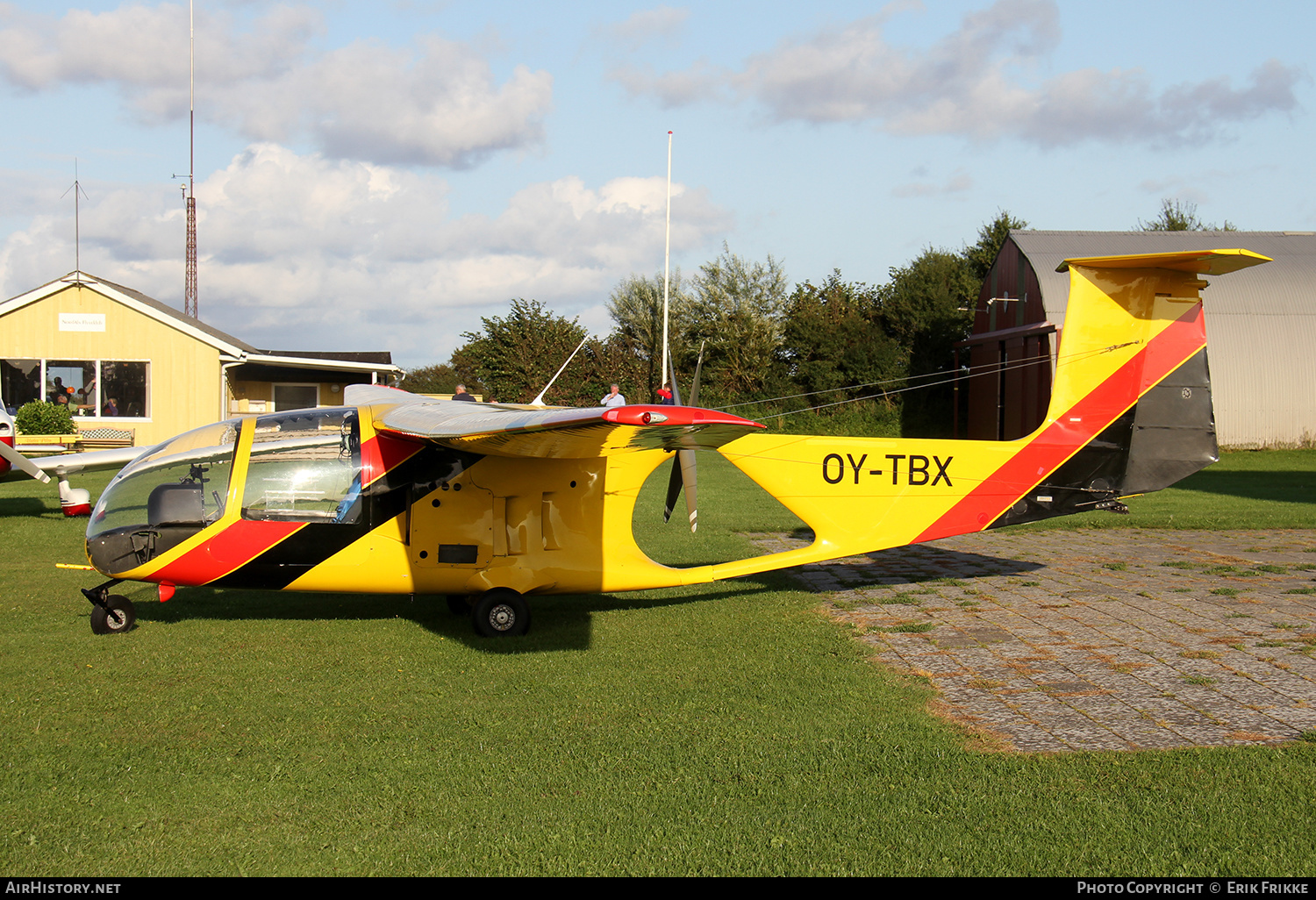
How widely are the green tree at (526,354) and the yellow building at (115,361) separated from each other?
1077 cm

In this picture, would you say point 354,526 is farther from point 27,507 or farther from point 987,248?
point 987,248

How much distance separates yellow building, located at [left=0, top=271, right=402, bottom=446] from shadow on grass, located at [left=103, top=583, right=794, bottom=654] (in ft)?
55.1

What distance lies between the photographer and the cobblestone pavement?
227 inches

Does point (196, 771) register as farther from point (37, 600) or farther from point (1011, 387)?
point (1011, 387)

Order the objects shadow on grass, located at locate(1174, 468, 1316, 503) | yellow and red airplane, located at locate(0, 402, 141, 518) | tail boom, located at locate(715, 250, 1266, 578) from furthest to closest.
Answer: shadow on grass, located at locate(1174, 468, 1316, 503), yellow and red airplane, located at locate(0, 402, 141, 518), tail boom, located at locate(715, 250, 1266, 578)

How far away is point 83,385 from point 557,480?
2350cm

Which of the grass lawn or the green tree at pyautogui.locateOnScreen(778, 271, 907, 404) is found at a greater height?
the green tree at pyautogui.locateOnScreen(778, 271, 907, 404)

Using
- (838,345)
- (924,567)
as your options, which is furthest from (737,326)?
(924,567)

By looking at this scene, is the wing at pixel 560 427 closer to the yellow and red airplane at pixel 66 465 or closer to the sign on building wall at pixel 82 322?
the yellow and red airplane at pixel 66 465

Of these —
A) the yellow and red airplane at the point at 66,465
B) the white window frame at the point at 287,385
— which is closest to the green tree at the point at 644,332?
the white window frame at the point at 287,385

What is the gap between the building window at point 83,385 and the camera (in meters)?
25.3

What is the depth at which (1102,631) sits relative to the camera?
798cm

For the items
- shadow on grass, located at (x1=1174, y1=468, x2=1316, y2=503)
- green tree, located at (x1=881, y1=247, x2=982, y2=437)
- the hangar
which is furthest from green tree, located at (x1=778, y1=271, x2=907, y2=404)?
shadow on grass, located at (x1=1174, y1=468, x2=1316, y2=503)

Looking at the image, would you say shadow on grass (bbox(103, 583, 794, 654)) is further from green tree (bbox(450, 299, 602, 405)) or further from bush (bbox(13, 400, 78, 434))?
green tree (bbox(450, 299, 602, 405))
